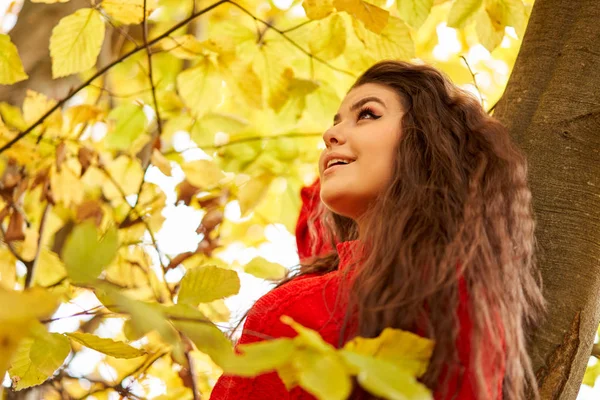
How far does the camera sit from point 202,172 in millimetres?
1925

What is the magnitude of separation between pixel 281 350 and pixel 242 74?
1.21 m

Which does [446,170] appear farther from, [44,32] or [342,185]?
[44,32]

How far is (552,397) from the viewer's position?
3.59 ft

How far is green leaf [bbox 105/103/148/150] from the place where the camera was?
1922 mm

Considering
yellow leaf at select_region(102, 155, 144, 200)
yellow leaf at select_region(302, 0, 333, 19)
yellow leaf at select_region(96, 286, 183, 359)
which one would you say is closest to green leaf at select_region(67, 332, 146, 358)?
yellow leaf at select_region(96, 286, 183, 359)

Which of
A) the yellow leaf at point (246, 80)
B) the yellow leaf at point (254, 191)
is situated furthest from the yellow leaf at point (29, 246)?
the yellow leaf at point (246, 80)

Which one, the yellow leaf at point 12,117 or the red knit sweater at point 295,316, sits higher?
Answer: the red knit sweater at point 295,316

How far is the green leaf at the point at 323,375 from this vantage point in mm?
605

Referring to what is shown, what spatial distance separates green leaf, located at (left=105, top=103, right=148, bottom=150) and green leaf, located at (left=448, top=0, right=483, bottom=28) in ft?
2.75

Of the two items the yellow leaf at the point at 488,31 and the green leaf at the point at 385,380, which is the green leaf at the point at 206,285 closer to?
the green leaf at the point at 385,380

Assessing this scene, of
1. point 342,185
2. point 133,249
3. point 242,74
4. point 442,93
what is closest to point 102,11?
point 242,74

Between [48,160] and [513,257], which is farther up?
[513,257]

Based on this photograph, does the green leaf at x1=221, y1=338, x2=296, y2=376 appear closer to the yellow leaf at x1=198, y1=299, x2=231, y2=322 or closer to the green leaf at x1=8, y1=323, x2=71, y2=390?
the green leaf at x1=8, y1=323, x2=71, y2=390

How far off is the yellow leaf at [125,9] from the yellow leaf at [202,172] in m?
0.43
